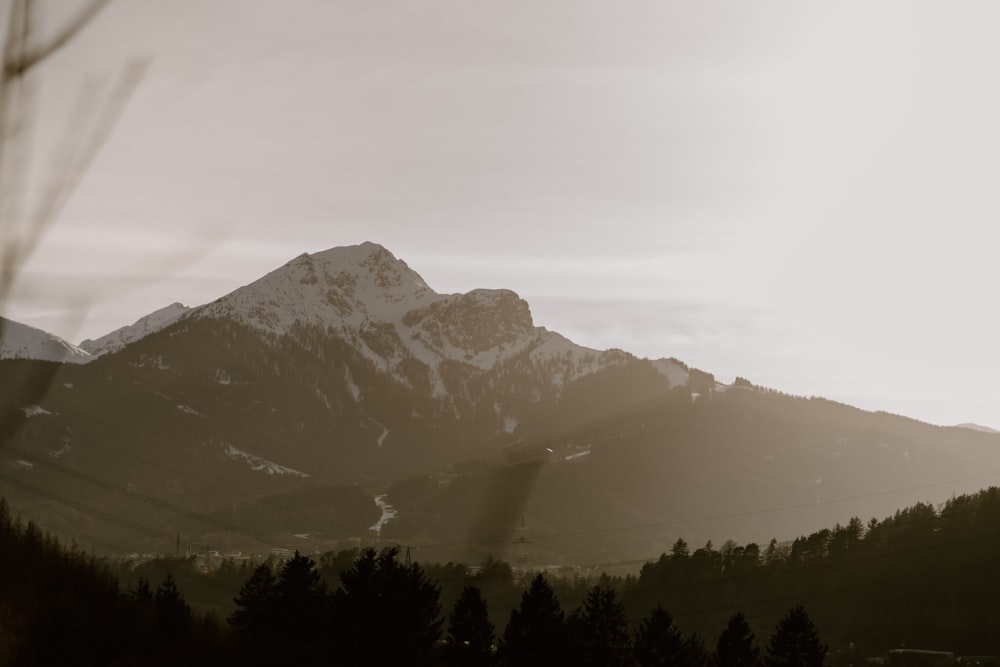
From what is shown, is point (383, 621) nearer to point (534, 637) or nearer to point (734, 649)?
point (534, 637)

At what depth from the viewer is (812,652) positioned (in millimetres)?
156000

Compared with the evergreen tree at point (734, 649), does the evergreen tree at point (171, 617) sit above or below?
below

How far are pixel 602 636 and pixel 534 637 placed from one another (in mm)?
11649

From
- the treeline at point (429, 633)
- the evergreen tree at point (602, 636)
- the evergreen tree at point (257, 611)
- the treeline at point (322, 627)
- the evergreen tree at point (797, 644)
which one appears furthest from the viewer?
the evergreen tree at point (257, 611)

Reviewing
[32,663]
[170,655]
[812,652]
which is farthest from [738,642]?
[32,663]

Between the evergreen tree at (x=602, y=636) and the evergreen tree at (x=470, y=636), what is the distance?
440 inches

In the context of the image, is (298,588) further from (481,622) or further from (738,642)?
(738,642)

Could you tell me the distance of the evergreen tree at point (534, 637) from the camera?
144125 millimetres

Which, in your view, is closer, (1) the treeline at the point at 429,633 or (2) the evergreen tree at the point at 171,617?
(1) the treeline at the point at 429,633

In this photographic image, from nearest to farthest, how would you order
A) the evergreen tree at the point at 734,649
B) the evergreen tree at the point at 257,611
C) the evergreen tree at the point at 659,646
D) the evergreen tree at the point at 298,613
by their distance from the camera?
1. the evergreen tree at the point at 734,649
2. the evergreen tree at the point at 659,646
3. the evergreen tree at the point at 298,613
4. the evergreen tree at the point at 257,611

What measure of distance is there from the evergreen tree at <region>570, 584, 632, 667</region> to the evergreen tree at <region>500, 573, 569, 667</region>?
3164 millimetres

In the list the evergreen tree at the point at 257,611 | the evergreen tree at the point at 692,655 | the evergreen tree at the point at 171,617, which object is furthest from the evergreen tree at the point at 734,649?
the evergreen tree at the point at 171,617

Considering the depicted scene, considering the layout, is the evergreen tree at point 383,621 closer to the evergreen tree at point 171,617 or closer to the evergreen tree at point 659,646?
the evergreen tree at point 171,617

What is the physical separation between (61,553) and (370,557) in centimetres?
3894
